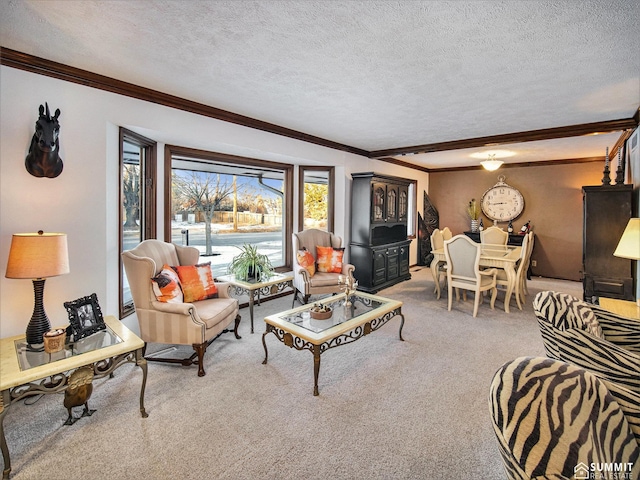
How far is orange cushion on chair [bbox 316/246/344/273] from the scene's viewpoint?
181 inches

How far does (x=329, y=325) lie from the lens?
2703 mm

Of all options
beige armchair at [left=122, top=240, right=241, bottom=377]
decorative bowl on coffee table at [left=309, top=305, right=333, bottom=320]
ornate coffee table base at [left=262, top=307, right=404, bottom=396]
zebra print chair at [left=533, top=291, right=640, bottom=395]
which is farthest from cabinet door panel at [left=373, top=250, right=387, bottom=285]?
zebra print chair at [left=533, top=291, right=640, bottom=395]

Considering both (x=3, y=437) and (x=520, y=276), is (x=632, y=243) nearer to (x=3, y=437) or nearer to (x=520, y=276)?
(x=520, y=276)

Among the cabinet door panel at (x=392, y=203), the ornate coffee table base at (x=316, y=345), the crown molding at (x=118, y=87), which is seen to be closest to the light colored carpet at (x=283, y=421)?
the ornate coffee table base at (x=316, y=345)

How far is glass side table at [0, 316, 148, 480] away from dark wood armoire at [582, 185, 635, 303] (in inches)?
179

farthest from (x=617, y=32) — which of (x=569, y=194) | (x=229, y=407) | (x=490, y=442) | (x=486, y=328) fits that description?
(x=569, y=194)

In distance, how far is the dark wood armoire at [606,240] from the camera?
141 inches

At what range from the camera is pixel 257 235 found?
498cm

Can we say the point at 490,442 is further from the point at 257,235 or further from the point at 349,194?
the point at 349,194

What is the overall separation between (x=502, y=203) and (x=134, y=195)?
7115 mm

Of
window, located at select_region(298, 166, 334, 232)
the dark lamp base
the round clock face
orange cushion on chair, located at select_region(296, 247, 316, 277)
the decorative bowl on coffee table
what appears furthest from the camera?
the round clock face

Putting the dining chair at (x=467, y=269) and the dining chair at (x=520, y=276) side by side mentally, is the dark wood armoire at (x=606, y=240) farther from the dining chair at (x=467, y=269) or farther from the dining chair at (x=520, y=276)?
the dining chair at (x=467, y=269)

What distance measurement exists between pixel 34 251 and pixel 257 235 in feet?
10.1

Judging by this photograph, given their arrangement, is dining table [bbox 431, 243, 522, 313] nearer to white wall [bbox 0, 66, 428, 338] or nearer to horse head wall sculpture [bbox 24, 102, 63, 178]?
white wall [bbox 0, 66, 428, 338]
